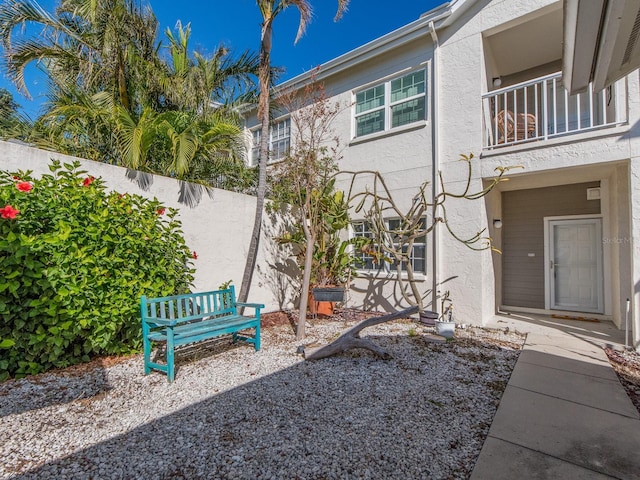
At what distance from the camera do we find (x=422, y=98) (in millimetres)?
7637

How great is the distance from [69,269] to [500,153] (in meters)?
7.22

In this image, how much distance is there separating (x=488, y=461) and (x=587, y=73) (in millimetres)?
3472

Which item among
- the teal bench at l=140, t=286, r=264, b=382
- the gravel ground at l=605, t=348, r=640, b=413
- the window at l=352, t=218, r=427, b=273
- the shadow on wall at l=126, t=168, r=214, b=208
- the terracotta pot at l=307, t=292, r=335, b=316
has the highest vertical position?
the shadow on wall at l=126, t=168, r=214, b=208

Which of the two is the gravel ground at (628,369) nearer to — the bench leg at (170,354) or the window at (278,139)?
the bench leg at (170,354)

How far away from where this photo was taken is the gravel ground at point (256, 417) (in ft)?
7.87

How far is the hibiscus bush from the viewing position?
352 centimetres

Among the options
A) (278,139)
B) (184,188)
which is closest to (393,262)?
(184,188)

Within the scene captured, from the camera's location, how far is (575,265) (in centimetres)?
756

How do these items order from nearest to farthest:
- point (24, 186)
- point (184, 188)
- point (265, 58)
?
point (24, 186)
point (184, 188)
point (265, 58)

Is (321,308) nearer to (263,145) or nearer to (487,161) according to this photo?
(263,145)

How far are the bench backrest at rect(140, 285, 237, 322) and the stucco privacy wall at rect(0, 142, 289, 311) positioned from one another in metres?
1.10

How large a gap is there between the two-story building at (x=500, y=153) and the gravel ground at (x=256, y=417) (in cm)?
314

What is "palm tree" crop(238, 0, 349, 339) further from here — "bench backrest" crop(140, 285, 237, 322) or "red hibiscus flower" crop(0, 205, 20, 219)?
"red hibiscus flower" crop(0, 205, 20, 219)

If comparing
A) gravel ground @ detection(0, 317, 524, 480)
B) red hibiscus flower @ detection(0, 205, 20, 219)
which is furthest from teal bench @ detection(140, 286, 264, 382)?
red hibiscus flower @ detection(0, 205, 20, 219)
